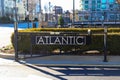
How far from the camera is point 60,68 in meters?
11.3

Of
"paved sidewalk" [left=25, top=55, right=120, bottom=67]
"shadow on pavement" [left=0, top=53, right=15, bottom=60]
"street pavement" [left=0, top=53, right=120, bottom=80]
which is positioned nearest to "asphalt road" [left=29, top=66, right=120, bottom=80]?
"street pavement" [left=0, top=53, right=120, bottom=80]

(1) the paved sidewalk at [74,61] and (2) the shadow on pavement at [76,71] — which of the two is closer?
(2) the shadow on pavement at [76,71]

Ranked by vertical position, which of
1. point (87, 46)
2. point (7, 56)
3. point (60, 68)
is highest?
point (87, 46)

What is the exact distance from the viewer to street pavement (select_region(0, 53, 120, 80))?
9.75m

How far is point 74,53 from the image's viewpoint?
13.5 meters

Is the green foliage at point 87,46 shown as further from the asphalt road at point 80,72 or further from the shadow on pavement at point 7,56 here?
the asphalt road at point 80,72

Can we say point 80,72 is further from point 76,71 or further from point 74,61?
point 74,61

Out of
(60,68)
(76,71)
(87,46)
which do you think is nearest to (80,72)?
(76,71)

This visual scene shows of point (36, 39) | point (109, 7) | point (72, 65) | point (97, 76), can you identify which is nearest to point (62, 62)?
point (72, 65)

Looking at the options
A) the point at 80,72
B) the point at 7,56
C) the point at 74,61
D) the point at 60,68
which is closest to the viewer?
the point at 80,72

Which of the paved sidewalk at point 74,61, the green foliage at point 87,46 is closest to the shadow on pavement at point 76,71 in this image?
the paved sidewalk at point 74,61

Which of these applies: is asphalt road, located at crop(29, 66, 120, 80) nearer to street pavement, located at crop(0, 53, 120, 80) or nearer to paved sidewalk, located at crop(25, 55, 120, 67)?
street pavement, located at crop(0, 53, 120, 80)

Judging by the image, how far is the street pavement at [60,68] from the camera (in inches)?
384

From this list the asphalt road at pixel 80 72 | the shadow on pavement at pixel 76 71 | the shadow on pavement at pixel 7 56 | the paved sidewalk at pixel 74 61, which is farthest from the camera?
the shadow on pavement at pixel 7 56
